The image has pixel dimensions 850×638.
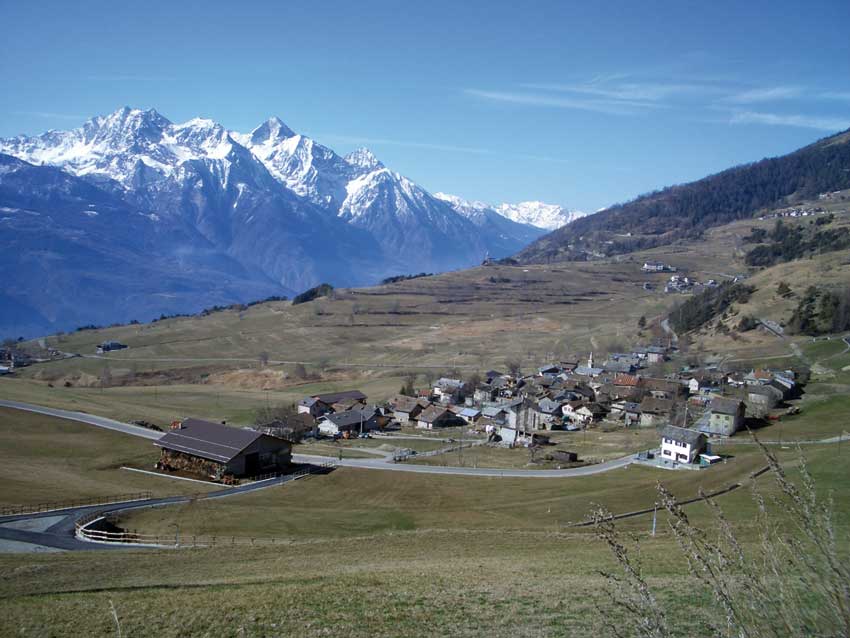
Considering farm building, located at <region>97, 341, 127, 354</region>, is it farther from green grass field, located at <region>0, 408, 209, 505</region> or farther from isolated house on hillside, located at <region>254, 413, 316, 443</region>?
green grass field, located at <region>0, 408, 209, 505</region>

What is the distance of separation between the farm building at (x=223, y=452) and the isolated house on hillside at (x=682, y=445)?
30555 millimetres

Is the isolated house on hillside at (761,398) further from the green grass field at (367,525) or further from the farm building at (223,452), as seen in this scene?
the farm building at (223,452)

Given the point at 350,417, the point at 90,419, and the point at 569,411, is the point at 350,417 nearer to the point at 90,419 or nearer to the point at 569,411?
the point at 569,411

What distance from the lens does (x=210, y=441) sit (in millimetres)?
46438

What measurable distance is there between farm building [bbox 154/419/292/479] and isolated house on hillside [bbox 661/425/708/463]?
30.6 meters

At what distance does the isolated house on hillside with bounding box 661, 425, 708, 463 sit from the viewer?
162 ft

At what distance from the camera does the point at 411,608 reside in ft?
42.7

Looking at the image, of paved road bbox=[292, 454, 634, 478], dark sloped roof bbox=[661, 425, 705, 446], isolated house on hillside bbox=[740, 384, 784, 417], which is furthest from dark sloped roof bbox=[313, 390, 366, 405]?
isolated house on hillside bbox=[740, 384, 784, 417]

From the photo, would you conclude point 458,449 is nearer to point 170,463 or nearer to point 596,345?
point 170,463

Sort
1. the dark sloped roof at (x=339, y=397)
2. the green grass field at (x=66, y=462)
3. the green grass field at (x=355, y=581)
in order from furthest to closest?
the dark sloped roof at (x=339, y=397)
the green grass field at (x=66, y=462)
the green grass field at (x=355, y=581)

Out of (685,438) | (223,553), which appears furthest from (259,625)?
(685,438)

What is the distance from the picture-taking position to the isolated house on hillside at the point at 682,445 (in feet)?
162

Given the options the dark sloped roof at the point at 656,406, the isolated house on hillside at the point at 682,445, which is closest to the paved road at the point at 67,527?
the isolated house on hillside at the point at 682,445

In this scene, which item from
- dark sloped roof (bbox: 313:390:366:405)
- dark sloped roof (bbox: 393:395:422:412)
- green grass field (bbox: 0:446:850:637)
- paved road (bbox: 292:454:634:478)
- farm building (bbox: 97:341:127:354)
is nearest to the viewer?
green grass field (bbox: 0:446:850:637)
